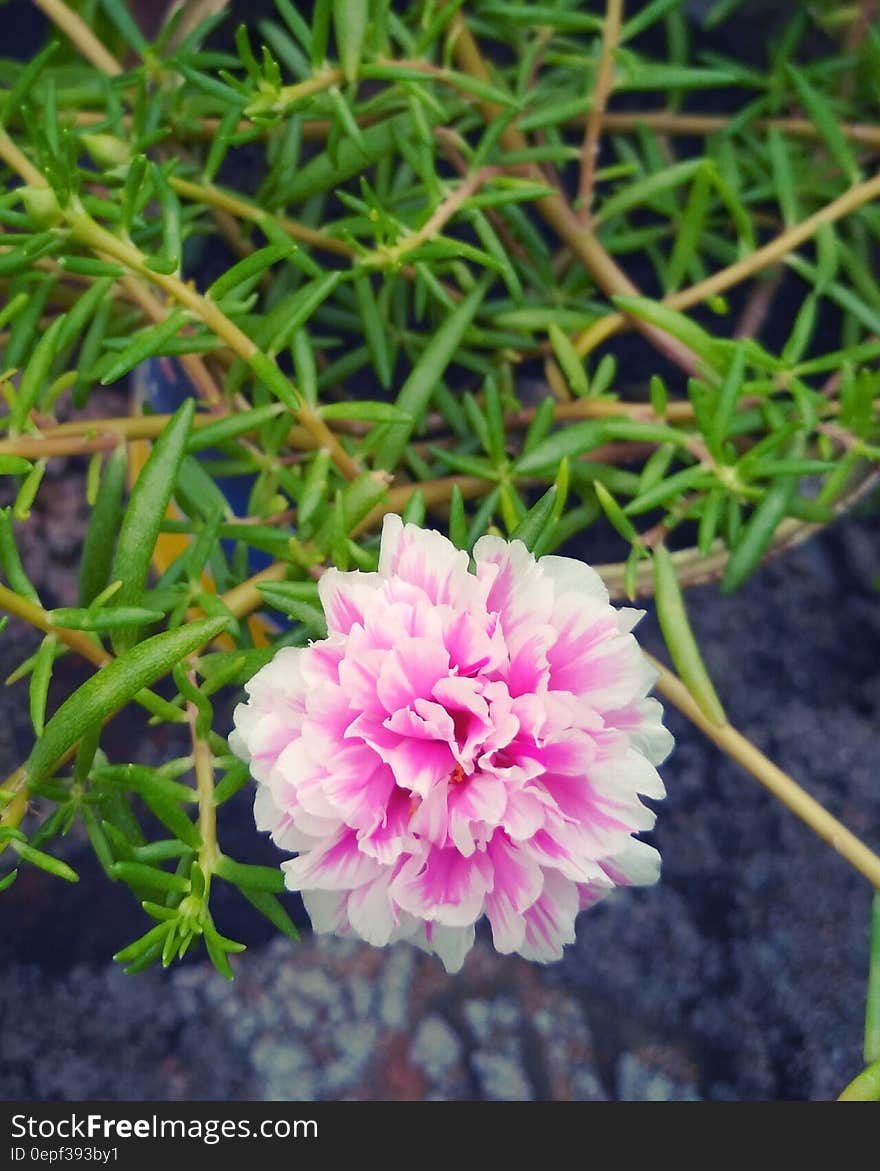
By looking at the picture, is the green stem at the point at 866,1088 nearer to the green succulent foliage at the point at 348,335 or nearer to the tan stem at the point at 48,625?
the green succulent foliage at the point at 348,335

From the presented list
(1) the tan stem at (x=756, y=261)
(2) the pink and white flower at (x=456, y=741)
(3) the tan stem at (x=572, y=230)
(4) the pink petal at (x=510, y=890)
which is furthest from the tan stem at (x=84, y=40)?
(4) the pink petal at (x=510, y=890)

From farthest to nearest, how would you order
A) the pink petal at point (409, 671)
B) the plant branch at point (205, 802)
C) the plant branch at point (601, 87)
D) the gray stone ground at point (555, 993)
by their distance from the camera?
1. the gray stone ground at point (555, 993)
2. the plant branch at point (601, 87)
3. the plant branch at point (205, 802)
4. the pink petal at point (409, 671)

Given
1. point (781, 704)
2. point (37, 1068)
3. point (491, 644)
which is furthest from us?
point (781, 704)

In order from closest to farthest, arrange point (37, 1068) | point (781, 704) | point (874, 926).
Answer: point (874, 926)
point (37, 1068)
point (781, 704)

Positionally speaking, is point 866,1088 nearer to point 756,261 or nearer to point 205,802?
point 205,802

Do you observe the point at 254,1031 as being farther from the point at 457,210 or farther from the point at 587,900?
the point at 457,210

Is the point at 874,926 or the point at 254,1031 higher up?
the point at 874,926

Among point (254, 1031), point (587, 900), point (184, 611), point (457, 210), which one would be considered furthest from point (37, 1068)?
point (457, 210)

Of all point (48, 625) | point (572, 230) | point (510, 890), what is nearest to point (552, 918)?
point (510, 890)
